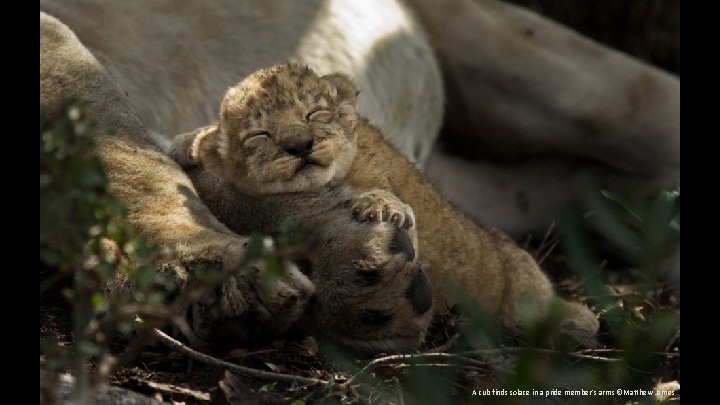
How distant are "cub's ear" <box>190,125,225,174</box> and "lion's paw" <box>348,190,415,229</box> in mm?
273

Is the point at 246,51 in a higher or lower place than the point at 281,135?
lower

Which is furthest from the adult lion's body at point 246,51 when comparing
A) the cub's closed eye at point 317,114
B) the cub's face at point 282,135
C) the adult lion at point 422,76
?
the cub's closed eye at point 317,114

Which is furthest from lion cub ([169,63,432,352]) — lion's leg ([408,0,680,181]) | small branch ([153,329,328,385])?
lion's leg ([408,0,680,181])

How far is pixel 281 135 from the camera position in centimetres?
215

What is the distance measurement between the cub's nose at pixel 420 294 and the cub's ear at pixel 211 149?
18.0 inches

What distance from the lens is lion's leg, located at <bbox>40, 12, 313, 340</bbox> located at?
204 centimetres

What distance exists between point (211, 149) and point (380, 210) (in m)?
0.37

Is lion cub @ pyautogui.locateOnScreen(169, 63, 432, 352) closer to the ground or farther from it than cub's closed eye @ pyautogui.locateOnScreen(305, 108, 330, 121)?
closer to the ground

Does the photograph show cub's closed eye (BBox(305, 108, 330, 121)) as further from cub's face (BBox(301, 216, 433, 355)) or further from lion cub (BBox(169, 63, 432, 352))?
cub's face (BBox(301, 216, 433, 355))

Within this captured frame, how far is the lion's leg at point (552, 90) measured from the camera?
4.21 m

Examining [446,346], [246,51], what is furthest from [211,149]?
[246,51]

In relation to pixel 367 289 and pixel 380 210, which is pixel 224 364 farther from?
pixel 380 210
